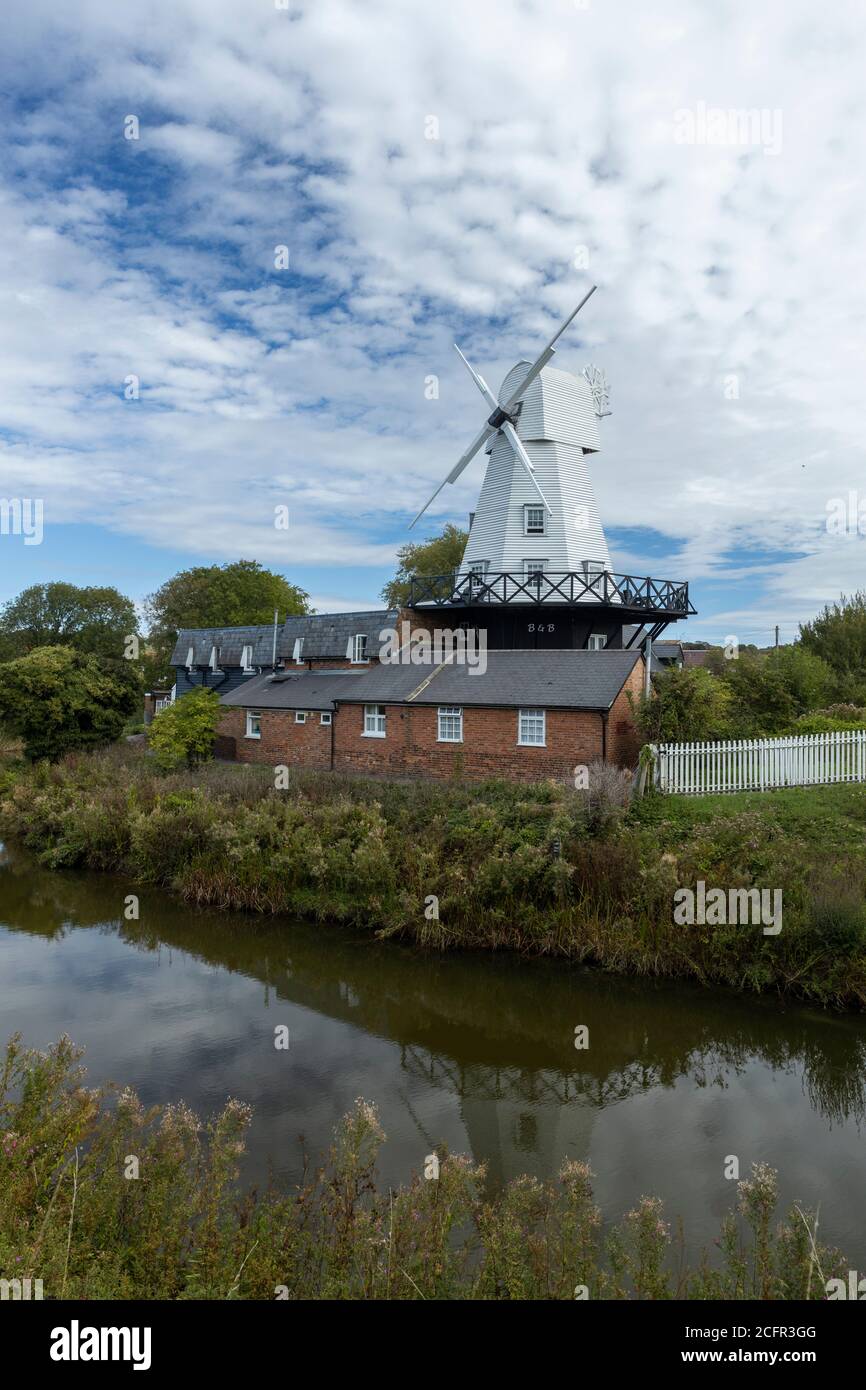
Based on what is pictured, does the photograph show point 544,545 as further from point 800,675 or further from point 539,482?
point 800,675

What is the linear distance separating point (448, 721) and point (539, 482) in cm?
1114

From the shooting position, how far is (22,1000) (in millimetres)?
Result: 12102

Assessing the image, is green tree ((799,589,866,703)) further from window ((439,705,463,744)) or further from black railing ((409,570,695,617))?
window ((439,705,463,744))

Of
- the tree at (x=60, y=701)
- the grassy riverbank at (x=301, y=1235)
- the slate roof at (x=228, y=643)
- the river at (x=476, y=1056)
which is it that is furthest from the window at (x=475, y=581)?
the grassy riverbank at (x=301, y=1235)

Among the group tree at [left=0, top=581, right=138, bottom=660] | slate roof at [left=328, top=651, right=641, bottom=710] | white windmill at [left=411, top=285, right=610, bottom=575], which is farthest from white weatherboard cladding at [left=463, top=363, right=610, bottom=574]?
tree at [left=0, top=581, right=138, bottom=660]

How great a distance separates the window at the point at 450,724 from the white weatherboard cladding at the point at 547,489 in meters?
7.41

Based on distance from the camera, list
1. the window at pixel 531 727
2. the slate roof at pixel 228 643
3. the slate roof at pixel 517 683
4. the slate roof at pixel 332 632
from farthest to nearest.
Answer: the slate roof at pixel 228 643
the slate roof at pixel 332 632
the window at pixel 531 727
the slate roof at pixel 517 683

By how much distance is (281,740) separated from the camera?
1035 inches

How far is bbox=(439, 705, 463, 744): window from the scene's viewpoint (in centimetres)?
2152

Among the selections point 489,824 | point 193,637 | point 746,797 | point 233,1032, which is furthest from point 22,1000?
point 193,637

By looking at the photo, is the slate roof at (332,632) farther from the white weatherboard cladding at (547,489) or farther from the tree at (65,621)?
the tree at (65,621)

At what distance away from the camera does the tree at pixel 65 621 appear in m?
51.2

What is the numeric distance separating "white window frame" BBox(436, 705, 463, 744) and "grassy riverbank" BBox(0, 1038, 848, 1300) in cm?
1524

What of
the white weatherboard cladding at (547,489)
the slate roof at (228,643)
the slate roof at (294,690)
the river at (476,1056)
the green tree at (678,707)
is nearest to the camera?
the river at (476,1056)
